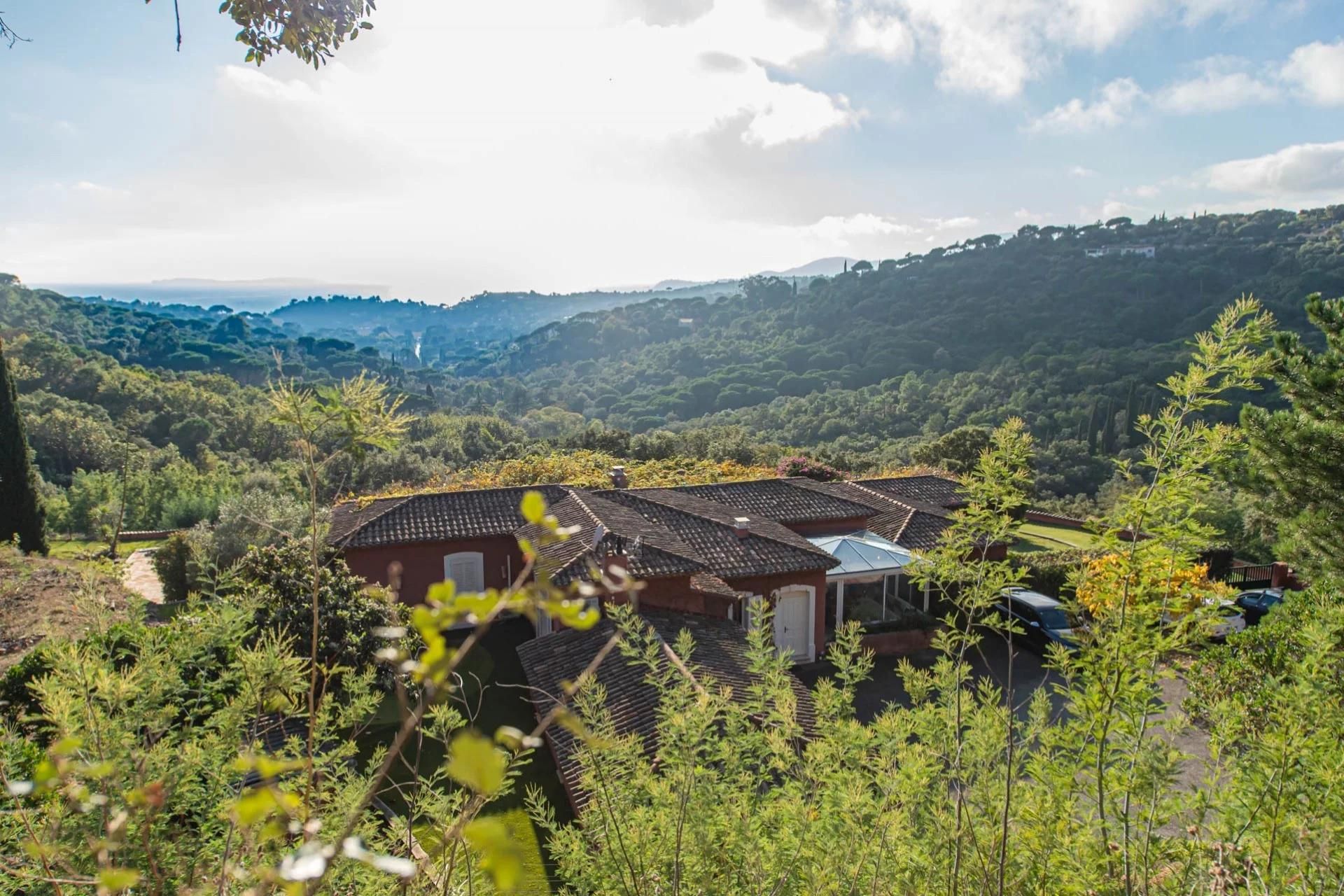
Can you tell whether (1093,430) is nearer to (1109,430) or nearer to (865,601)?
(1109,430)

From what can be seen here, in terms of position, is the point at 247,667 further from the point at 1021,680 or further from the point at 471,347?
the point at 471,347

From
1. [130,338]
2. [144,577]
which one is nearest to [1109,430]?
[144,577]

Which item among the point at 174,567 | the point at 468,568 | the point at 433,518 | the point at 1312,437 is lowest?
the point at 174,567

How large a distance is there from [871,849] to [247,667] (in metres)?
2.91

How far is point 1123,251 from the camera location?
86500 millimetres

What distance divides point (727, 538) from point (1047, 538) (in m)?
14.3

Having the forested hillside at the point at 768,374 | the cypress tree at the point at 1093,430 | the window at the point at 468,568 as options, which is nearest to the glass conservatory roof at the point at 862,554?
the window at the point at 468,568

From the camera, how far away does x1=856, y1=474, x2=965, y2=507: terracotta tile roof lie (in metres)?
19.7

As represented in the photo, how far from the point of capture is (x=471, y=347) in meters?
192

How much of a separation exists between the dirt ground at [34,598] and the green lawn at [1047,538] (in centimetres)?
2078

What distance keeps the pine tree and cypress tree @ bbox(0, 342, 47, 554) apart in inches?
1174

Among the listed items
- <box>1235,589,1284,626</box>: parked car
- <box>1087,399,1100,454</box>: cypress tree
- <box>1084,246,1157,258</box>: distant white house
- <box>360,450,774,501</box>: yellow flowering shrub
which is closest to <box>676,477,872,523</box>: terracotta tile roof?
<box>360,450,774,501</box>: yellow flowering shrub

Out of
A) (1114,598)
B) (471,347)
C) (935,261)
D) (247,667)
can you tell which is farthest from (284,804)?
(471,347)

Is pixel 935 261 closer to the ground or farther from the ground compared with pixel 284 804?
farther from the ground
